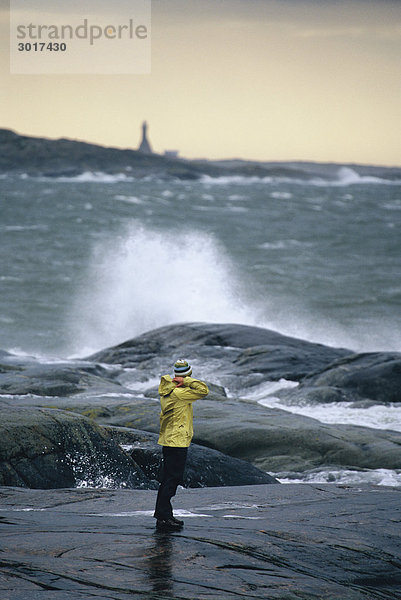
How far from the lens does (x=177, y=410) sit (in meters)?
6.31

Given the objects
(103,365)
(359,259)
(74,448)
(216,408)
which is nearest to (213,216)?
(359,259)

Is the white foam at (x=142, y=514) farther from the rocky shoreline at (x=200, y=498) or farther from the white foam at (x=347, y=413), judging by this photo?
the white foam at (x=347, y=413)

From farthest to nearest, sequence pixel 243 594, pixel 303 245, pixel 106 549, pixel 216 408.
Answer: pixel 303 245 → pixel 216 408 → pixel 106 549 → pixel 243 594

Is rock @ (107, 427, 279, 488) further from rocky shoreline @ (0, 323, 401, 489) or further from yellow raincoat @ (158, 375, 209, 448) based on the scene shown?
yellow raincoat @ (158, 375, 209, 448)

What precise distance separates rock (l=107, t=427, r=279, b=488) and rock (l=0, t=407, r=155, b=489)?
22 cm

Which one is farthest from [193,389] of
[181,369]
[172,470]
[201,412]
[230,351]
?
[230,351]

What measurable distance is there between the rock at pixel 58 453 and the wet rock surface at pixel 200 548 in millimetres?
742

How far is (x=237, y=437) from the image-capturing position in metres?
11.1

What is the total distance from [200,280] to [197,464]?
22.1 m

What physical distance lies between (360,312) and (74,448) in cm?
2376

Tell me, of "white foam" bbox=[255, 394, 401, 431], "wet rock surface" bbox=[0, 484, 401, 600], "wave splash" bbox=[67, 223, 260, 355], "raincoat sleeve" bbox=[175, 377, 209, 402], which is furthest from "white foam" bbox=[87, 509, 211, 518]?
"wave splash" bbox=[67, 223, 260, 355]

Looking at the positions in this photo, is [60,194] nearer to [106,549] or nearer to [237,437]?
[237,437]

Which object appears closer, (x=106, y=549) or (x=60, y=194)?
(x=106, y=549)

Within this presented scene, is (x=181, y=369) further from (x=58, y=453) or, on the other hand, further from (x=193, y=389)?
(x=58, y=453)
